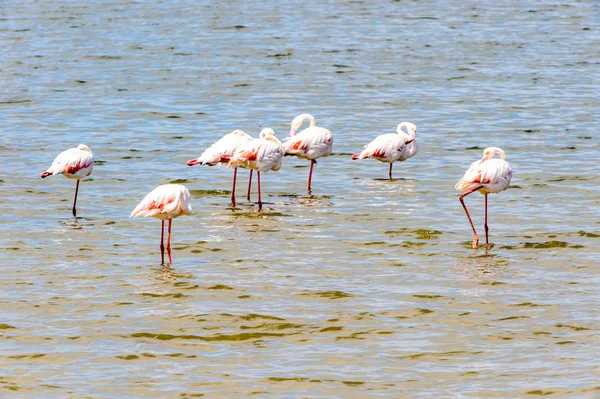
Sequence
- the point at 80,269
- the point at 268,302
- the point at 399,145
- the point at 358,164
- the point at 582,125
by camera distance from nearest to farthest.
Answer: the point at 268,302, the point at 80,269, the point at 399,145, the point at 358,164, the point at 582,125

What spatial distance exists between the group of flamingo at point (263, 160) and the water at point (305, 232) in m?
0.47

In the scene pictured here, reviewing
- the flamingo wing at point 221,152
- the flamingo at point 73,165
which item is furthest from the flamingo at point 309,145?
the flamingo at point 73,165

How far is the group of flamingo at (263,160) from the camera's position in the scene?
44.2 ft

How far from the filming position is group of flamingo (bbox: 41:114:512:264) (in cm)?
1348

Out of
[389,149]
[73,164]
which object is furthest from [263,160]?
[389,149]

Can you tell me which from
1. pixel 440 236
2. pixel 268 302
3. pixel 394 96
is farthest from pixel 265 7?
pixel 268 302

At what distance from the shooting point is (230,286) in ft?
41.5

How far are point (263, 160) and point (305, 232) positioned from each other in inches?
69.2

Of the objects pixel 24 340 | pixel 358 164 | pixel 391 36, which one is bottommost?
pixel 24 340

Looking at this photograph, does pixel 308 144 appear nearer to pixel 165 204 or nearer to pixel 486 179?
pixel 486 179

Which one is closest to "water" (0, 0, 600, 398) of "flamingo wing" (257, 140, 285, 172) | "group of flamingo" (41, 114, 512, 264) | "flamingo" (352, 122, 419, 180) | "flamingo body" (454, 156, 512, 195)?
"flamingo" (352, 122, 419, 180)

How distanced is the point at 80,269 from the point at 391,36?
22.2m

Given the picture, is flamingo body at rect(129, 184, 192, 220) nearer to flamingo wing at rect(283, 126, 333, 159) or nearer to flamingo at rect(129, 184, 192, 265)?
flamingo at rect(129, 184, 192, 265)

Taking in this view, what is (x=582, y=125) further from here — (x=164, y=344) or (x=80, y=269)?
(x=164, y=344)
